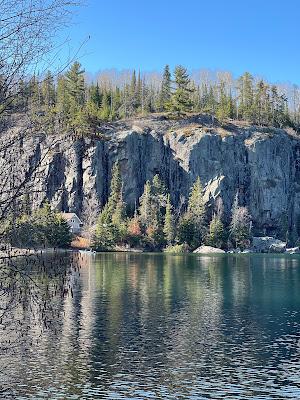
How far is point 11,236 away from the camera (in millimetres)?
8766

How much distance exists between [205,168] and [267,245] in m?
27.4

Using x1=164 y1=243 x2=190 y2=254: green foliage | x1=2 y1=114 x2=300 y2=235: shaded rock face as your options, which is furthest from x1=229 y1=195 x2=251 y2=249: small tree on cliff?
x1=164 y1=243 x2=190 y2=254: green foliage

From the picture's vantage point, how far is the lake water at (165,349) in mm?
22828

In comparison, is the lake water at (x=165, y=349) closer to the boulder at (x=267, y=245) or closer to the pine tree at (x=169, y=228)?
the pine tree at (x=169, y=228)

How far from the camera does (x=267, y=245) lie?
13750 centimetres

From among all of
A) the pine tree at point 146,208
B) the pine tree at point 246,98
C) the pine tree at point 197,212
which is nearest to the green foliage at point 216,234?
the pine tree at point 197,212

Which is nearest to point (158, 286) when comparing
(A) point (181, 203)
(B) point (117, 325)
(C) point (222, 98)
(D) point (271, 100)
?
(B) point (117, 325)

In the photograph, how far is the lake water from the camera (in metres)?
22.8

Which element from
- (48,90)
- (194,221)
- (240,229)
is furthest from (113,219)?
(48,90)

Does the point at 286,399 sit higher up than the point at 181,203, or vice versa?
the point at 181,203

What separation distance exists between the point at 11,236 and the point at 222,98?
16488 cm

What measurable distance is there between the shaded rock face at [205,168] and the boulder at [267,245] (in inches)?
385

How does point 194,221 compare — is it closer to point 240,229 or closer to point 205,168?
point 240,229

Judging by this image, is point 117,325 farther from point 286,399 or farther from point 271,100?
point 271,100
